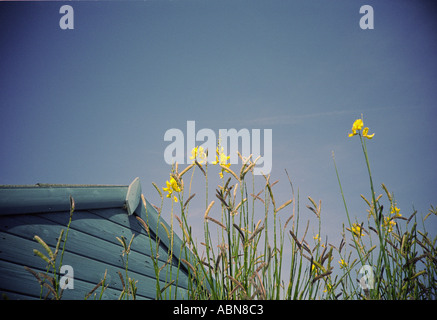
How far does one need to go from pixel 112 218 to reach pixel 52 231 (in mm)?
632

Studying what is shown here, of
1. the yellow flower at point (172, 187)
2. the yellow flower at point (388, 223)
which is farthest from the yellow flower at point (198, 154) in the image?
the yellow flower at point (388, 223)

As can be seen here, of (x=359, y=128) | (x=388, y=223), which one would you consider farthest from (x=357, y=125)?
(x=388, y=223)

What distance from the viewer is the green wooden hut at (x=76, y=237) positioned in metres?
2.35

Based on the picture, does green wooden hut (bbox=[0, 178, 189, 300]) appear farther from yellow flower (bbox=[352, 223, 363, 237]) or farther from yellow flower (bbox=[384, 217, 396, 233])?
yellow flower (bbox=[384, 217, 396, 233])

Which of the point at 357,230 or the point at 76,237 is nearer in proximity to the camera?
the point at 357,230

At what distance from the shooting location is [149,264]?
3.39 meters

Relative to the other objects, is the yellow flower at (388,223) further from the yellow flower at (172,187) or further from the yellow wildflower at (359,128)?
the yellow flower at (172,187)

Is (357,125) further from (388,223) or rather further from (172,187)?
(172,187)

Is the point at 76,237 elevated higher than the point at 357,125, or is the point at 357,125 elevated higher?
the point at 357,125

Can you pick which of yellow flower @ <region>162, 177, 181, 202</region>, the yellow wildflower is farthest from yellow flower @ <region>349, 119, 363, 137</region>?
yellow flower @ <region>162, 177, 181, 202</region>

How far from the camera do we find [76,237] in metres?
2.81

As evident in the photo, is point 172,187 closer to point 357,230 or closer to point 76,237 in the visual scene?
point 357,230
